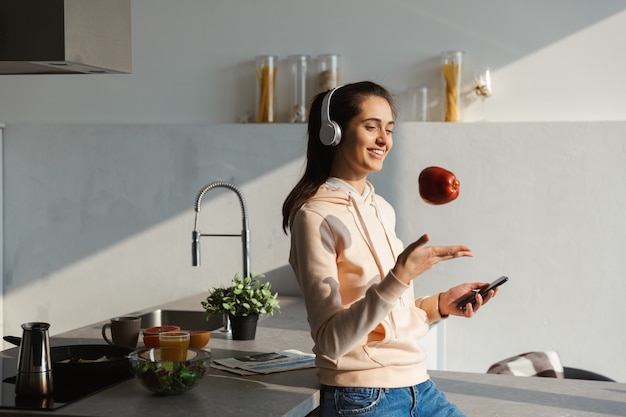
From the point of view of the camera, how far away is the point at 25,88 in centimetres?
462

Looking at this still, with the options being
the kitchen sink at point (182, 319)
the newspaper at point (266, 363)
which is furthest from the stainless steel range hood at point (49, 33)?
the kitchen sink at point (182, 319)

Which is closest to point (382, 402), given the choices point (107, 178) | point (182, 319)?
point (182, 319)

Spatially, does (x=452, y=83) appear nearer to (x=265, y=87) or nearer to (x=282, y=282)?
(x=265, y=87)

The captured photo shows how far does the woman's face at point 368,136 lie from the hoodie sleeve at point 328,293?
170 millimetres

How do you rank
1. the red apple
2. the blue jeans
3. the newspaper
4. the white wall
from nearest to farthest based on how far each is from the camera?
the blue jeans, the red apple, the newspaper, the white wall

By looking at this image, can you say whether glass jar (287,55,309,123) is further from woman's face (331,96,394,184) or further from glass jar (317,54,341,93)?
woman's face (331,96,394,184)

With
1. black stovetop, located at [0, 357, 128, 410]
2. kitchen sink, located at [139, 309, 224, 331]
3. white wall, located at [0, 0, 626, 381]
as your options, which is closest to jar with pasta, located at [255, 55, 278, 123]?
white wall, located at [0, 0, 626, 381]

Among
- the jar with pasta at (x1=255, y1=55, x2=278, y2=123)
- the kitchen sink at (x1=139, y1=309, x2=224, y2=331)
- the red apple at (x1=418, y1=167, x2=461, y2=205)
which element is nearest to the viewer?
the red apple at (x1=418, y1=167, x2=461, y2=205)

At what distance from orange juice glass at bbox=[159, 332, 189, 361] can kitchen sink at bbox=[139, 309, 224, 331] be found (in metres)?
A: 1.42

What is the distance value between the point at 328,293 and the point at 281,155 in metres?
2.33

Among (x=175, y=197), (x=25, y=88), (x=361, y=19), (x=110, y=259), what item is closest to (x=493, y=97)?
(x=361, y=19)

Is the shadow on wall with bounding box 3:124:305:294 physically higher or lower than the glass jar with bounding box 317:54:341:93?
lower

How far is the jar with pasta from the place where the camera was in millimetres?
4242

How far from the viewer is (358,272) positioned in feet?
6.77
